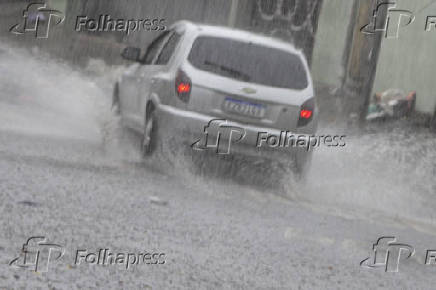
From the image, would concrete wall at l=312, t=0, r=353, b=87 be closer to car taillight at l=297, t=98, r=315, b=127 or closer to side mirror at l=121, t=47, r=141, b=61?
side mirror at l=121, t=47, r=141, b=61

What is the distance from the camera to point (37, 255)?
5609 mm

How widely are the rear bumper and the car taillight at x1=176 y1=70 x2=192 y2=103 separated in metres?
0.15

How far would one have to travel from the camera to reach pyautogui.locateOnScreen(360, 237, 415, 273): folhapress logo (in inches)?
270

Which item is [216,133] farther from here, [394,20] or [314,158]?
[394,20]

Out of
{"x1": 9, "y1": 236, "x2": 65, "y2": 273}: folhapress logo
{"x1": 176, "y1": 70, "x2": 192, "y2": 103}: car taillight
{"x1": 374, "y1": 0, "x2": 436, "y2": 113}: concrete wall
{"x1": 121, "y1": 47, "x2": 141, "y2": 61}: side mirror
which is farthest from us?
{"x1": 374, "y1": 0, "x2": 436, "y2": 113}: concrete wall

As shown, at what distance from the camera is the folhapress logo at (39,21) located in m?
29.9

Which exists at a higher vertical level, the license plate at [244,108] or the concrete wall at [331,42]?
the license plate at [244,108]

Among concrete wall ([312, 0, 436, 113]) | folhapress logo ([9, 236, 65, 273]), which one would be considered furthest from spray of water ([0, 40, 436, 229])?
folhapress logo ([9, 236, 65, 273])

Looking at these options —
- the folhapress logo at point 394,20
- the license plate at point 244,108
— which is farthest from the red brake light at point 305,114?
the folhapress logo at point 394,20

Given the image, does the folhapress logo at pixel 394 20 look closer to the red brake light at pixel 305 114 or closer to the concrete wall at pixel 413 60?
the concrete wall at pixel 413 60

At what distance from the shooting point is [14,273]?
5.17m

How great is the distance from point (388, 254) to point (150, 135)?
350 cm

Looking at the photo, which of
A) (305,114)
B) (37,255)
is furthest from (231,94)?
(37,255)

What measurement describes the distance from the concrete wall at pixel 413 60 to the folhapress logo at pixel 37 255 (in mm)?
13432
